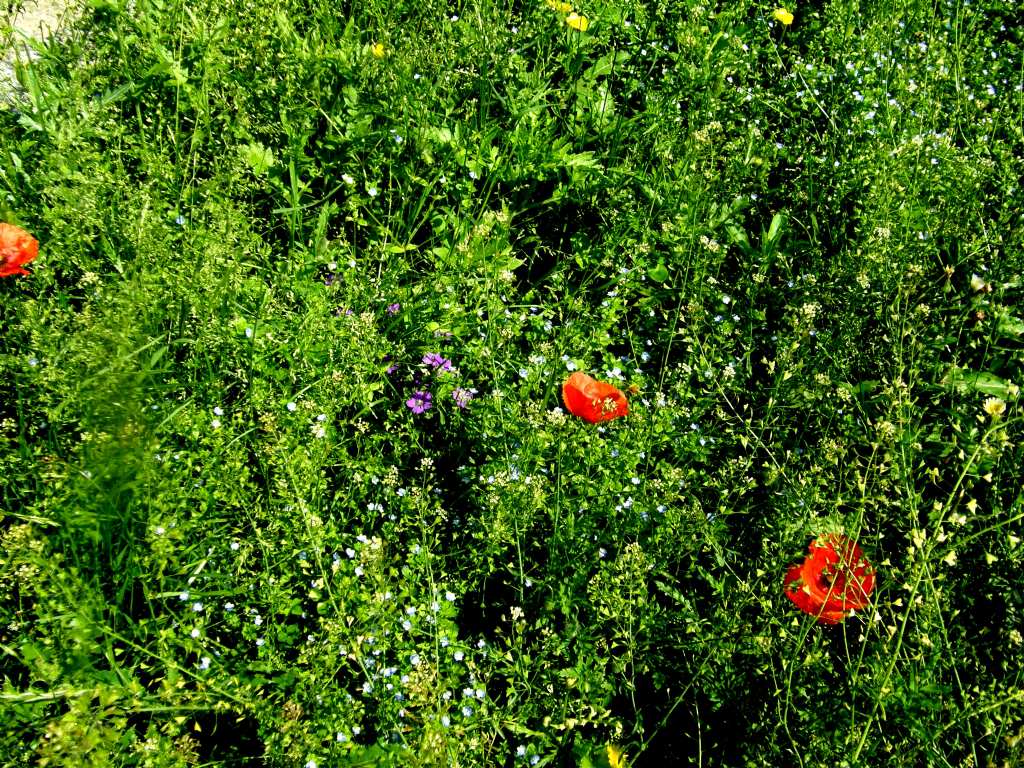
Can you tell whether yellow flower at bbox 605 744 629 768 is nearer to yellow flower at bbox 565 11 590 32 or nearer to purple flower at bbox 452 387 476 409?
purple flower at bbox 452 387 476 409

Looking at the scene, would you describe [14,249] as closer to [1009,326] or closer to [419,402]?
[419,402]

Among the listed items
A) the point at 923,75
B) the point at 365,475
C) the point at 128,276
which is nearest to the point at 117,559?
the point at 365,475

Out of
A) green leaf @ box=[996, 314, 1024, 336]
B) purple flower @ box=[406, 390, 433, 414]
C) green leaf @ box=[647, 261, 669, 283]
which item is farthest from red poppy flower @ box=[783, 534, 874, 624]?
green leaf @ box=[996, 314, 1024, 336]

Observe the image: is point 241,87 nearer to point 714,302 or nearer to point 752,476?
point 714,302

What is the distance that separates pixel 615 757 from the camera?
83.7 inches

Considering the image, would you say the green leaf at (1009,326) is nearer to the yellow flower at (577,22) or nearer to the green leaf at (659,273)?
the green leaf at (659,273)

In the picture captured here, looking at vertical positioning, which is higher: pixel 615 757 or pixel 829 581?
pixel 829 581

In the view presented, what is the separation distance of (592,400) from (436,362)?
1.90 feet

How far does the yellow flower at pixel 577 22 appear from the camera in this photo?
3721mm

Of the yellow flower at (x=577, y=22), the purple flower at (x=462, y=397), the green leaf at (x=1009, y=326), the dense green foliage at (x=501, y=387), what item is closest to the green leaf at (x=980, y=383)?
the dense green foliage at (x=501, y=387)

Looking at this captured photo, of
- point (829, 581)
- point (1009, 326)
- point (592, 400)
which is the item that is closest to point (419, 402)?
point (592, 400)

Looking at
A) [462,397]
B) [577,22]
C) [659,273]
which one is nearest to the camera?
[462,397]

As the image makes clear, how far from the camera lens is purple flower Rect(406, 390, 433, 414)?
8.93 feet

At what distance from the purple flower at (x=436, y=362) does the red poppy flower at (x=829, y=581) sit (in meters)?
1.19
